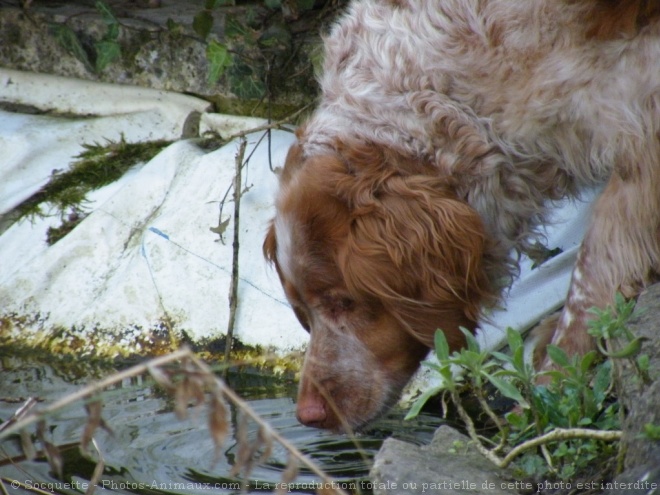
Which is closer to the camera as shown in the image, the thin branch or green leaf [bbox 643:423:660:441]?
green leaf [bbox 643:423:660:441]

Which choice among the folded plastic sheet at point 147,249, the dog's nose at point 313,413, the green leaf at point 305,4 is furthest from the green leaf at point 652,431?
the green leaf at point 305,4

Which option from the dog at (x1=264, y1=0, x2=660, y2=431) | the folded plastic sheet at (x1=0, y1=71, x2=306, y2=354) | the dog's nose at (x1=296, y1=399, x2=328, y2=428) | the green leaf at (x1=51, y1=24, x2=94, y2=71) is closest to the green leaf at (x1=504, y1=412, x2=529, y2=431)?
the dog at (x1=264, y1=0, x2=660, y2=431)

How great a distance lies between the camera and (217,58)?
4.95 m

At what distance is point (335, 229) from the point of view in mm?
3051

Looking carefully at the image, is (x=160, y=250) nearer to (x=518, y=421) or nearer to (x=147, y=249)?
(x=147, y=249)

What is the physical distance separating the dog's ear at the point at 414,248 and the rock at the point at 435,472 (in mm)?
662

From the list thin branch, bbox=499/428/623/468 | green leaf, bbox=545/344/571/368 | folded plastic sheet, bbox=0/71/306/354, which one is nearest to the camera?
thin branch, bbox=499/428/623/468

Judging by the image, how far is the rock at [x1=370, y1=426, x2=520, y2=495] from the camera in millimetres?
2109

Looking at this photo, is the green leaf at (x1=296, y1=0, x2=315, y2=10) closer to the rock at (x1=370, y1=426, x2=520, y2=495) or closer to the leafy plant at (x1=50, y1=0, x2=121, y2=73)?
the leafy plant at (x1=50, y1=0, x2=121, y2=73)

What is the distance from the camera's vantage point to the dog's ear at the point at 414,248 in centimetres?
300

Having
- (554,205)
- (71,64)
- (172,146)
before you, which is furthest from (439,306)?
(71,64)

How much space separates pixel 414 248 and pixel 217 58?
233cm

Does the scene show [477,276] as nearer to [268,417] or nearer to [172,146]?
[268,417]

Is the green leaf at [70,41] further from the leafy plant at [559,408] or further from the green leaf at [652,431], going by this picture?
the green leaf at [652,431]
